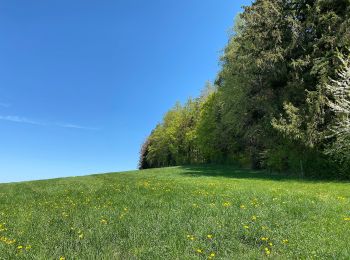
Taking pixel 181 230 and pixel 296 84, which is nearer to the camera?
pixel 181 230

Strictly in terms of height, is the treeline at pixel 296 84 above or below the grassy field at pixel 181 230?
above

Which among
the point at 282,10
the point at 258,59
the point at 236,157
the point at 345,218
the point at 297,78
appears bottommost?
the point at 345,218

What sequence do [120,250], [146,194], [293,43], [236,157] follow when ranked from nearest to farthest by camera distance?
[120,250] → [146,194] → [293,43] → [236,157]

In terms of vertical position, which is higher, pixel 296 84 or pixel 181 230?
pixel 296 84

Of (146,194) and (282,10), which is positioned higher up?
(282,10)

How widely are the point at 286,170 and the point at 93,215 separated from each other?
30.6 meters

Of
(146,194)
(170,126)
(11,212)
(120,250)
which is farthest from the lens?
(170,126)

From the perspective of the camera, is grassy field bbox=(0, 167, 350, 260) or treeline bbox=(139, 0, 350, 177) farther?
treeline bbox=(139, 0, 350, 177)

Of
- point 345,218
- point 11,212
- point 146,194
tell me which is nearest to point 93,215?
point 11,212

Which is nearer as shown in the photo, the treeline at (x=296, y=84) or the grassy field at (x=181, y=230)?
the grassy field at (x=181, y=230)

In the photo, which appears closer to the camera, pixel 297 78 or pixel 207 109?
pixel 297 78

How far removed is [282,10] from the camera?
33219 mm

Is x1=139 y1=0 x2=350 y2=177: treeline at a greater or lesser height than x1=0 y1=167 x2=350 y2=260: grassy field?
greater

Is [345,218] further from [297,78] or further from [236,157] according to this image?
[236,157]
